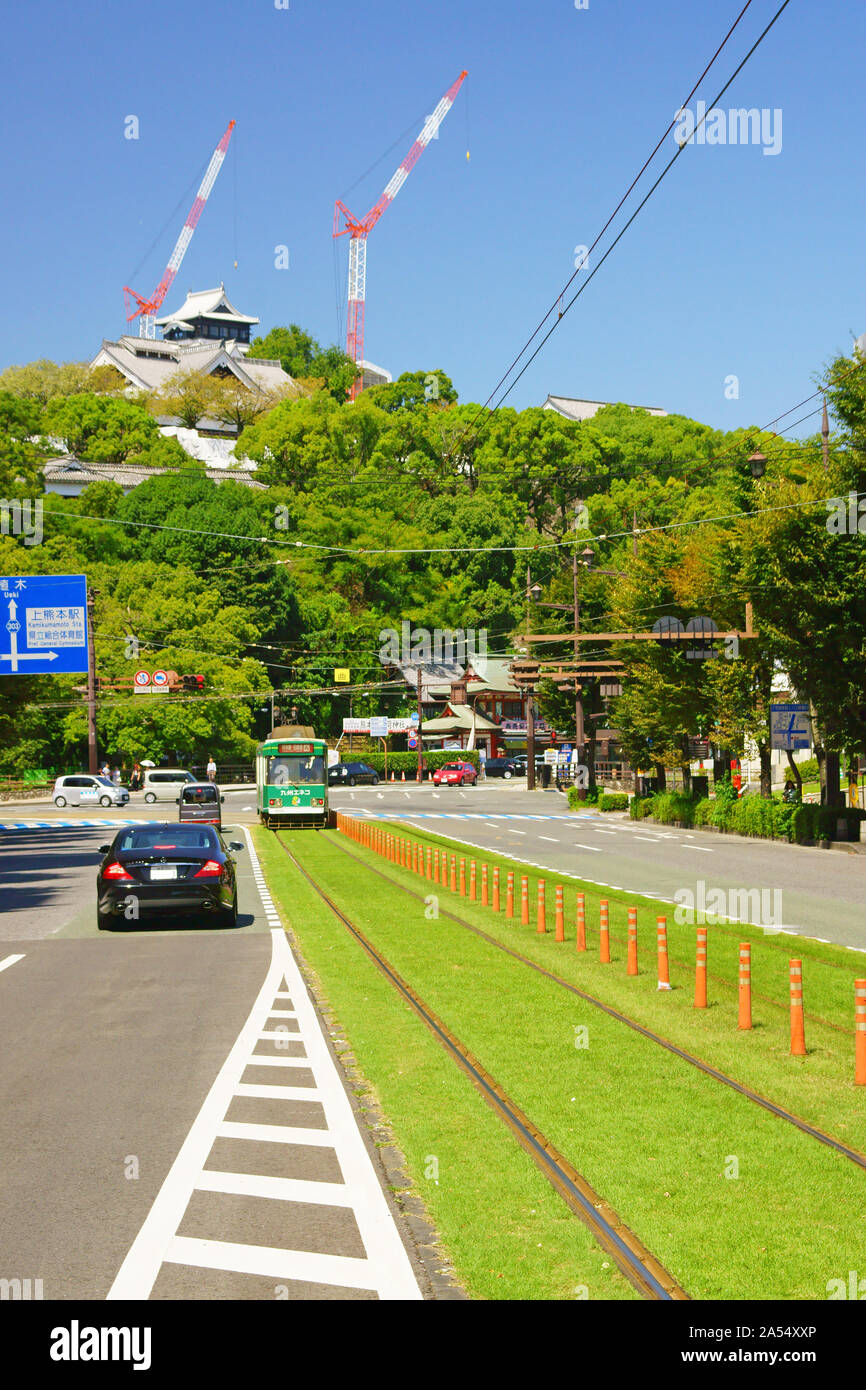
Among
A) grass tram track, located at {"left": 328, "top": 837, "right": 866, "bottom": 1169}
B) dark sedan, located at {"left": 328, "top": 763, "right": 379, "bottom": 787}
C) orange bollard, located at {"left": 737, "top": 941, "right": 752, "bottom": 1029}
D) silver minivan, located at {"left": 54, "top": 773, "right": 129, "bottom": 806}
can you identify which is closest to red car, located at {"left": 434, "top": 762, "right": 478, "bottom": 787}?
dark sedan, located at {"left": 328, "top": 763, "right": 379, "bottom": 787}

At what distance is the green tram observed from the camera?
5034 cm

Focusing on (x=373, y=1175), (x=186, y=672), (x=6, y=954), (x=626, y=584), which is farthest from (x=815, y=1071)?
(x=186, y=672)

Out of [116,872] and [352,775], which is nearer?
[116,872]

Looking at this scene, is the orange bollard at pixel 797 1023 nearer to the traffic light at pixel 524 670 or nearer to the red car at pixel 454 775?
the traffic light at pixel 524 670

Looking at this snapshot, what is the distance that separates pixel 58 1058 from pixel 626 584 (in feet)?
152

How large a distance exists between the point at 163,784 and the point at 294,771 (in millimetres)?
26815

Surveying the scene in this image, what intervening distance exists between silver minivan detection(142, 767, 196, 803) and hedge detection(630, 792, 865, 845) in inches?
1202

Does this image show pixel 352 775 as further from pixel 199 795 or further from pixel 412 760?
pixel 199 795

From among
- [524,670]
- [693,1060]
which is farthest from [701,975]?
[524,670]

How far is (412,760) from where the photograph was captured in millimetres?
104062

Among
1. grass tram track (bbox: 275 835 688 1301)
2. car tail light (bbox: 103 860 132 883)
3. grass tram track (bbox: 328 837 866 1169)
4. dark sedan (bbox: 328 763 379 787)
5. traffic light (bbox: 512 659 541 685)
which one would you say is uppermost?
traffic light (bbox: 512 659 541 685)

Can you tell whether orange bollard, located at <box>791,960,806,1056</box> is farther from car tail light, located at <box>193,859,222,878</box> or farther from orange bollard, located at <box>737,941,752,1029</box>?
car tail light, located at <box>193,859,222,878</box>

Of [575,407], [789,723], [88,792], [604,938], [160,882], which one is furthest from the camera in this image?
[575,407]

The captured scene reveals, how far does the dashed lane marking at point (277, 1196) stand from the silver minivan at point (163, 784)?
65.3 metres
